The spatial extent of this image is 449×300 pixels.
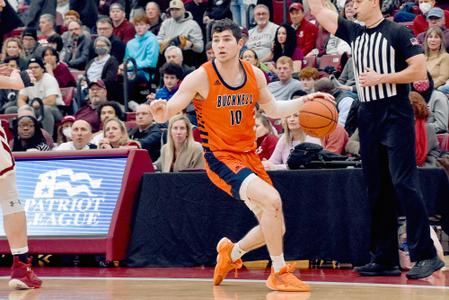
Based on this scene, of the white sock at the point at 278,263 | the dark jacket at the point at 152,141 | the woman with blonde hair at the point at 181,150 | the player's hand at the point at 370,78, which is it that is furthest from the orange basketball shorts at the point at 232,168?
the dark jacket at the point at 152,141

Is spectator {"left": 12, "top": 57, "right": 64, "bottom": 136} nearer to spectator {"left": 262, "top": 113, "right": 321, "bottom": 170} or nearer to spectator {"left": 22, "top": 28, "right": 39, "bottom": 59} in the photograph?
spectator {"left": 22, "top": 28, "right": 39, "bottom": 59}

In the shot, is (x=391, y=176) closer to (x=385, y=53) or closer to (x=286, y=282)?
(x=385, y=53)

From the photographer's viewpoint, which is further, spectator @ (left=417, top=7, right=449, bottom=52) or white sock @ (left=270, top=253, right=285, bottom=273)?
spectator @ (left=417, top=7, right=449, bottom=52)

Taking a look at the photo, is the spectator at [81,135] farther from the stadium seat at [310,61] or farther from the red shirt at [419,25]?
the red shirt at [419,25]

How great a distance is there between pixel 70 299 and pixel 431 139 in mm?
4488

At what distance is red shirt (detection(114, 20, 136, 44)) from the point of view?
19469 mm

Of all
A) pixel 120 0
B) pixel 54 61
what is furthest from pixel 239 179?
pixel 120 0

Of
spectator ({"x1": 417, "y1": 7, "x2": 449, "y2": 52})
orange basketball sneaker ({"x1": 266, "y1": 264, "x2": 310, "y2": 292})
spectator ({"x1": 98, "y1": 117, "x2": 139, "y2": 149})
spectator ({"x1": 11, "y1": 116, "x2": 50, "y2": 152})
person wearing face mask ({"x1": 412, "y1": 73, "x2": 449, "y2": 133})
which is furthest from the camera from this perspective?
spectator ({"x1": 417, "y1": 7, "x2": 449, "y2": 52})

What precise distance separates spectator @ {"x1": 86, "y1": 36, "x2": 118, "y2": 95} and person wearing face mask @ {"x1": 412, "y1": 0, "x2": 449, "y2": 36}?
464 centimetres

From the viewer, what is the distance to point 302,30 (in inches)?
679

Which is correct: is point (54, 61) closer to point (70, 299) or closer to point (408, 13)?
point (408, 13)

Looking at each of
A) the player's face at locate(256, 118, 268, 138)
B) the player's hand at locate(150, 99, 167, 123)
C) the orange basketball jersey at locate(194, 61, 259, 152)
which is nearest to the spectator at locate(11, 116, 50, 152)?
the player's face at locate(256, 118, 268, 138)

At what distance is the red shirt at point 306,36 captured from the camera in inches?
678

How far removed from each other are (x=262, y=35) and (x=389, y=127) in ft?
27.8
